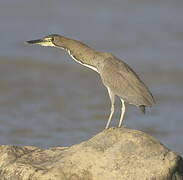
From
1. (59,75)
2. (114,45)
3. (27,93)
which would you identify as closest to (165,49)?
(114,45)

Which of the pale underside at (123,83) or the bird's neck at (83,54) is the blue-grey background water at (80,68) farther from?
the pale underside at (123,83)

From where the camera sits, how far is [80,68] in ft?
52.3

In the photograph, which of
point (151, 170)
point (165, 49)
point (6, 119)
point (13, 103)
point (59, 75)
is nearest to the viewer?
point (151, 170)

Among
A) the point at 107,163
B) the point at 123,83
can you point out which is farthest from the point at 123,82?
the point at 107,163

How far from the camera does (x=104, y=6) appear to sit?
19.8 m

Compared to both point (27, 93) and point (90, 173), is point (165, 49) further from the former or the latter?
point (90, 173)

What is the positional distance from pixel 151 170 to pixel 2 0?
513 inches

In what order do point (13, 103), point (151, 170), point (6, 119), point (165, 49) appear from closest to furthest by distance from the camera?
1. point (151, 170)
2. point (6, 119)
3. point (13, 103)
4. point (165, 49)

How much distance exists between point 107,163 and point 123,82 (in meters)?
1.34

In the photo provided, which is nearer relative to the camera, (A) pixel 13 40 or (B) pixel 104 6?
(A) pixel 13 40

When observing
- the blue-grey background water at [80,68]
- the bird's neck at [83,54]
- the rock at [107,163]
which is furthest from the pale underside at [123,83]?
the blue-grey background water at [80,68]

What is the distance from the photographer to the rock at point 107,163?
769cm

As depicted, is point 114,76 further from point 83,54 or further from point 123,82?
point 83,54

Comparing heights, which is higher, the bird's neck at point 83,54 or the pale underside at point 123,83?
the bird's neck at point 83,54
